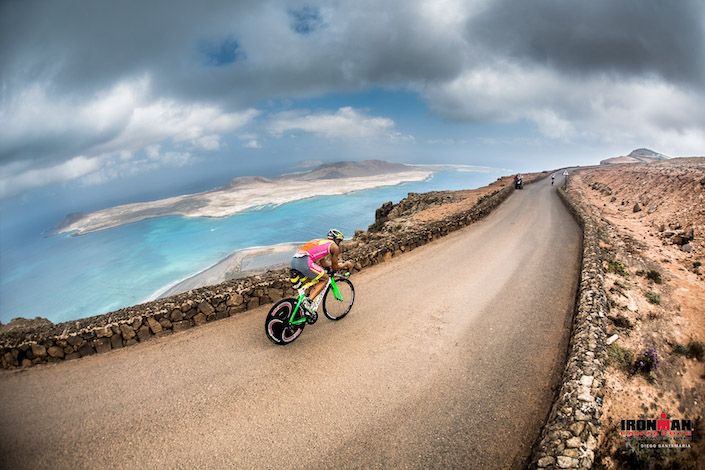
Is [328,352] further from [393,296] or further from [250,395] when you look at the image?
[393,296]

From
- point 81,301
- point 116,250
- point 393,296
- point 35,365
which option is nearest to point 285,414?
point 393,296

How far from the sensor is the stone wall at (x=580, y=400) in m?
4.81

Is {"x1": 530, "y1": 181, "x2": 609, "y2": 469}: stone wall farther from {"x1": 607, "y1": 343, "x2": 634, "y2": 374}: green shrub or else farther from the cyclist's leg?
the cyclist's leg

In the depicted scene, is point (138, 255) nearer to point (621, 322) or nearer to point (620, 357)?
point (621, 322)

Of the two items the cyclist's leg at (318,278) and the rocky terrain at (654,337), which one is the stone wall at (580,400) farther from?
the cyclist's leg at (318,278)

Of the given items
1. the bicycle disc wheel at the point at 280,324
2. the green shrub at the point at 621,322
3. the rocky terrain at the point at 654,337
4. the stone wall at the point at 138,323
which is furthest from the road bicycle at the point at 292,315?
the green shrub at the point at 621,322

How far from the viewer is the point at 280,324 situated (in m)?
7.91

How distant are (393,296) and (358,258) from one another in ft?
8.44

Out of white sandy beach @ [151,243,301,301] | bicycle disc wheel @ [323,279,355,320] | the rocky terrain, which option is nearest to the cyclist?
bicycle disc wheel @ [323,279,355,320]

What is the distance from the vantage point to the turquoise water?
63438 mm

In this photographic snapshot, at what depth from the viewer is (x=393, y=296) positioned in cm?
1086

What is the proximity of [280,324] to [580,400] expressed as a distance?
6.29 metres

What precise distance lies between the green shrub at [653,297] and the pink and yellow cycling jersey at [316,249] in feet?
39.0

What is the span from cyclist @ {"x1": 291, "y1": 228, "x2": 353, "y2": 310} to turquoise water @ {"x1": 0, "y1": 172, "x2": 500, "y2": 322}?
55813mm
